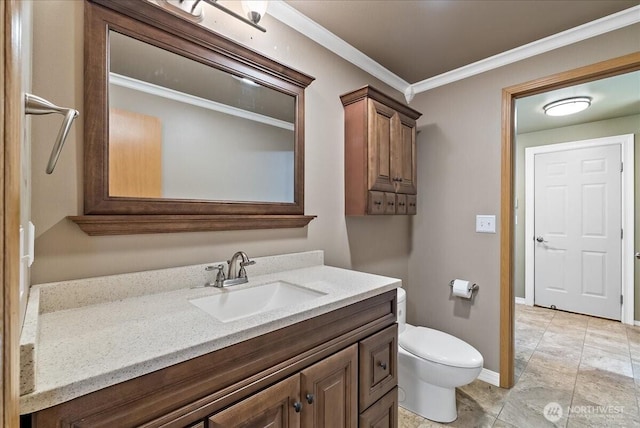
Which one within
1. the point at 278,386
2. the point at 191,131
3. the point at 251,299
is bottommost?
the point at 278,386

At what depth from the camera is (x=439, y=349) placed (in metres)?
1.70

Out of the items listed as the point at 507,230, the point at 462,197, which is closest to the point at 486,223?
the point at 507,230

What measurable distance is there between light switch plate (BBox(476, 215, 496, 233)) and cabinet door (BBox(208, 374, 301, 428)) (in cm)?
182

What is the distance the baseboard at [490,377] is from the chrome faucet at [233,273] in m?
1.92

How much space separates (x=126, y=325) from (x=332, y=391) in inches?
27.8

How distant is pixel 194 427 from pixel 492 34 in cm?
242

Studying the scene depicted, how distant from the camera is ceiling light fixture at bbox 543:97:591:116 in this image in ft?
8.86

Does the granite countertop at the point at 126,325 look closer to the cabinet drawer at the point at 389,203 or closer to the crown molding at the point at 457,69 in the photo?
the cabinet drawer at the point at 389,203

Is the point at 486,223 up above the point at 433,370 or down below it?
above

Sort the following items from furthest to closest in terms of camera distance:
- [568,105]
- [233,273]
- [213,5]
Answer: [568,105] < [233,273] < [213,5]

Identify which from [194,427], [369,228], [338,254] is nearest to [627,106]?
[369,228]

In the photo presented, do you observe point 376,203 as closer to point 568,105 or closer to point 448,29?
point 448,29

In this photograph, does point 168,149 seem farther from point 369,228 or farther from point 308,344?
point 369,228

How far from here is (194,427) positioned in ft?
2.31
